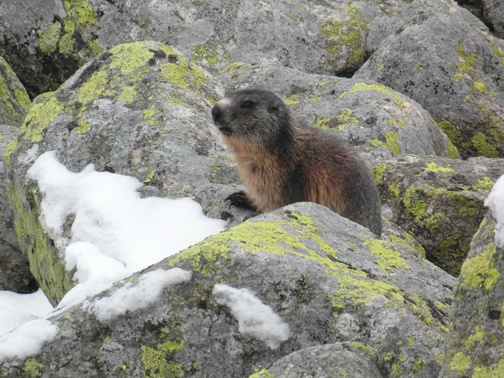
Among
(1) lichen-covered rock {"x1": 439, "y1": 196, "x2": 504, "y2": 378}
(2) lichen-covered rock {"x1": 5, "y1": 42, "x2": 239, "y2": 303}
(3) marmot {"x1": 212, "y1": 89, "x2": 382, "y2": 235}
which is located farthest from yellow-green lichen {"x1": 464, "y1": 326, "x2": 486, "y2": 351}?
(2) lichen-covered rock {"x1": 5, "y1": 42, "x2": 239, "y2": 303}

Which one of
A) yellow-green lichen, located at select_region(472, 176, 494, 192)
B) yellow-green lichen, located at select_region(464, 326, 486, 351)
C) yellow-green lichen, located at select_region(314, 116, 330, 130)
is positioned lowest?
yellow-green lichen, located at select_region(472, 176, 494, 192)

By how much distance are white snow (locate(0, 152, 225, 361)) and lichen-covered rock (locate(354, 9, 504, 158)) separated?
6.40 metres

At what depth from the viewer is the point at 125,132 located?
865 cm

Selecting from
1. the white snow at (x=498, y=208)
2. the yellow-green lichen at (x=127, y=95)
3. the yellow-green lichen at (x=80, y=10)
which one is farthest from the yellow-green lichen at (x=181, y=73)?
the white snow at (x=498, y=208)

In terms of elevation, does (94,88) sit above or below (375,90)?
above

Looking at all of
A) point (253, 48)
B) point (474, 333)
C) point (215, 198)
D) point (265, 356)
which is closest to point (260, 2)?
point (253, 48)

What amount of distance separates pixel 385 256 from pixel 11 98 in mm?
8322

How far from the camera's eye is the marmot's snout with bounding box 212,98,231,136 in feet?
29.0

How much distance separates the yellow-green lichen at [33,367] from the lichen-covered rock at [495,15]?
1520 centimetres

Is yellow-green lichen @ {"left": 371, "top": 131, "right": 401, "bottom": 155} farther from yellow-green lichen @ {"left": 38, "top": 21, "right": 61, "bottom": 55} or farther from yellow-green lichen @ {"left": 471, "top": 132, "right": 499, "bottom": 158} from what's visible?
yellow-green lichen @ {"left": 38, "top": 21, "right": 61, "bottom": 55}

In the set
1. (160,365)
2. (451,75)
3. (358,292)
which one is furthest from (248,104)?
(451,75)

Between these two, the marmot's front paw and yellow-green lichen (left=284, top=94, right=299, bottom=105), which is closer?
the marmot's front paw

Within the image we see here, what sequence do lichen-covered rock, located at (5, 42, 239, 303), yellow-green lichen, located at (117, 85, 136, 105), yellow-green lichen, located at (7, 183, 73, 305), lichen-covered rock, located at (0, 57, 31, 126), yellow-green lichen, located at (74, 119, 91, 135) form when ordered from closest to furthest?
yellow-green lichen, located at (7, 183, 73, 305), lichen-covered rock, located at (5, 42, 239, 303), yellow-green lichen, located at (74, 119, 91, 135), yellow-green lichen, located at (117, 85, 136, 105), lichen-covered rock, located at (0, 57, 31, 126)

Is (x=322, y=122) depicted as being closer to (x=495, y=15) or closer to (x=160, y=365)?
(x=160, y=365)
